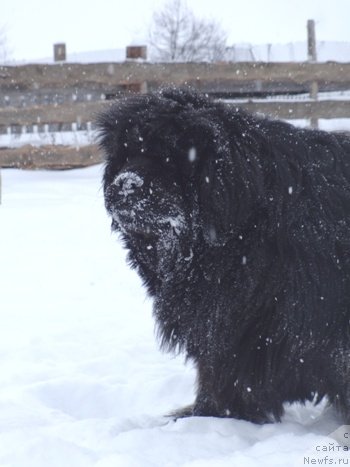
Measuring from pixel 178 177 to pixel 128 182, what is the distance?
253 millimetres

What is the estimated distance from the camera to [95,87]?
11.0 m

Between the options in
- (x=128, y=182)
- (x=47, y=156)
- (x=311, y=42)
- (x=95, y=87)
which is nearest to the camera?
(x=128, y=182)

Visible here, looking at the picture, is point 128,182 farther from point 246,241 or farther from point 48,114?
point 48,114

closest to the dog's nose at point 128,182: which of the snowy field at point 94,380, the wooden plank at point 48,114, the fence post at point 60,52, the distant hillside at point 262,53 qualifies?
the snowy field at point 94,380

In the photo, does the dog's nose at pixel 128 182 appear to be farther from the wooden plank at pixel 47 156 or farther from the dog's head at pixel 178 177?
the wooden plank at pixel 47 156

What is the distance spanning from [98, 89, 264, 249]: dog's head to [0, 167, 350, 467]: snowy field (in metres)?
0.89

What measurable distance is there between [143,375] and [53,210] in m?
4.73

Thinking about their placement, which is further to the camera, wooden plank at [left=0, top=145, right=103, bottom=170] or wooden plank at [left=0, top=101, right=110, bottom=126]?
wooden plank at [left=0, top=145, right=103, bottom=170]

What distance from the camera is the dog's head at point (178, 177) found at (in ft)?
9.36

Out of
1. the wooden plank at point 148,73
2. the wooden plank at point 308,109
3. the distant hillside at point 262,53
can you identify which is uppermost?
the distant hillside at point 262,53

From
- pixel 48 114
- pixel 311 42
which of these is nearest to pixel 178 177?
pixel 48 114

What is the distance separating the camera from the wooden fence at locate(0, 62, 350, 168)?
35.0ft

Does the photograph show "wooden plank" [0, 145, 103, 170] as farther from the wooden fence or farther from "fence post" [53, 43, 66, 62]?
"fence post" [53, 43, 66, 62]

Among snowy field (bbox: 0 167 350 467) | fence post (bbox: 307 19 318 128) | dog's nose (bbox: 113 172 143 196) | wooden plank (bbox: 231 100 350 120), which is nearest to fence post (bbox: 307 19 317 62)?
fence post (bbox: 307 19 318 128)
